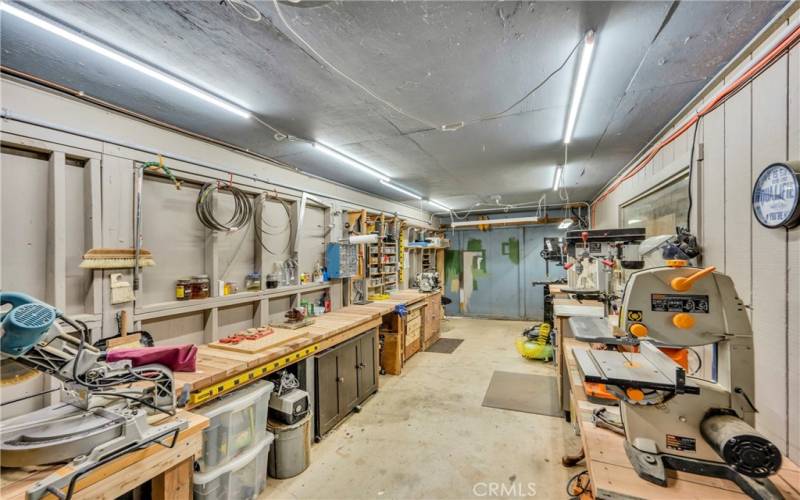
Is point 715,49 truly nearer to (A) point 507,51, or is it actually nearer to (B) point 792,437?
(A) point 507,51

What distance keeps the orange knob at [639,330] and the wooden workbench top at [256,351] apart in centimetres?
200

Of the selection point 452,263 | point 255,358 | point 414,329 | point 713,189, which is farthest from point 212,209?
point 452,263

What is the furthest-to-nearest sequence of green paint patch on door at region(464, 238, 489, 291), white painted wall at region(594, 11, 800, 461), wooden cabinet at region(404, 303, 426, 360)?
green paint patch on door at region(464, 238, 489, 291)
wooden cabinet at region(404, 303, 426, 360)
white painted wall at region(594, 11, 800, 461)

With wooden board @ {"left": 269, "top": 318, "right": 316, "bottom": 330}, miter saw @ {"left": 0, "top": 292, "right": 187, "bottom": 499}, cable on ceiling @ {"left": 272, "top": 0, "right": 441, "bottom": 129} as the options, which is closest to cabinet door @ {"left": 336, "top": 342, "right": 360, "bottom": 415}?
wooden board @ {"left": 269, "top": 318, "right": 316, "bottom": 330}

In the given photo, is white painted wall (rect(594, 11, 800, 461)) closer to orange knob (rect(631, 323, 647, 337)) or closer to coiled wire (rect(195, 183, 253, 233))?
orange knob (rect(631, 323, 647, 337))

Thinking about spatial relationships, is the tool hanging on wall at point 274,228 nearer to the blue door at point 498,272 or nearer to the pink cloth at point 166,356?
the pink cloth at point 166,356

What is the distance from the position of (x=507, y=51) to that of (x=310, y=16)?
100cm

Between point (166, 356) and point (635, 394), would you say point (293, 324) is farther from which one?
point (635, 394)

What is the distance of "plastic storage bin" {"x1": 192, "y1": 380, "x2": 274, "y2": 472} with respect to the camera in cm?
181

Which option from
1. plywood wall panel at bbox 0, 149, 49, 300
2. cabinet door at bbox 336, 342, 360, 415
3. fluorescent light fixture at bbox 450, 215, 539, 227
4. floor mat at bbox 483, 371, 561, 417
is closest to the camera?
plywood wall panel at bbox 0, 149, 49, 300

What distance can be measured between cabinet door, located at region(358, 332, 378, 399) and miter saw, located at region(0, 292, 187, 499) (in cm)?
205

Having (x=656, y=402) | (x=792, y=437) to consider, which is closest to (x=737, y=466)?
(x=656, y=402)

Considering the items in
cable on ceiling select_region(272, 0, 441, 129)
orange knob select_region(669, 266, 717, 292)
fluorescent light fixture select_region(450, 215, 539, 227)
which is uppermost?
cable on ceiling select_region(272, 0, 441, 129)

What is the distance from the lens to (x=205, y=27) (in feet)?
4.58
